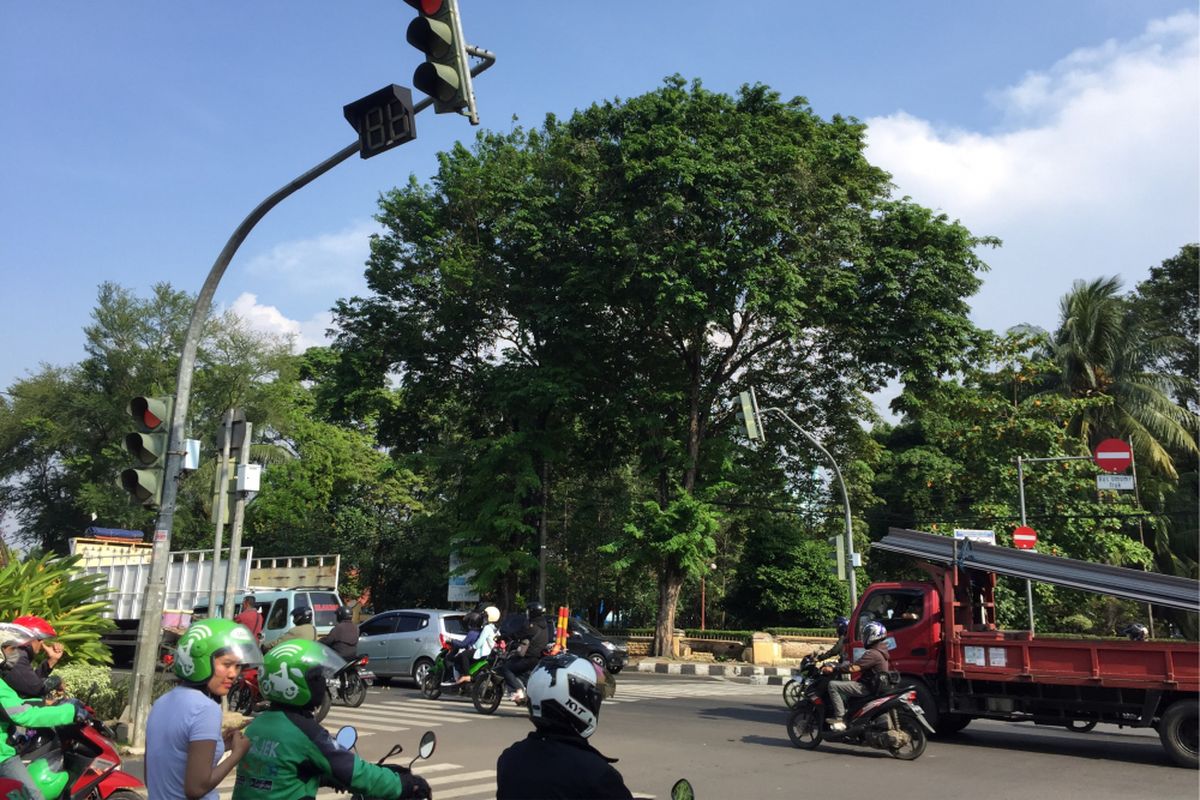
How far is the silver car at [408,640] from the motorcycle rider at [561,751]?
17625 mm

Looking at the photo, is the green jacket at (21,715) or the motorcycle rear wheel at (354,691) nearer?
the green jacket at (21,715)

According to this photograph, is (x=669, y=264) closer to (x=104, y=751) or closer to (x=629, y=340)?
(x=629, y=340)

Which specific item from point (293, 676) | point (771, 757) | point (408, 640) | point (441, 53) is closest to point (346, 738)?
point (293, 676)

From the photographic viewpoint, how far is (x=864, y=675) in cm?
1184

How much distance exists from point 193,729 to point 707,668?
25295 millimetres

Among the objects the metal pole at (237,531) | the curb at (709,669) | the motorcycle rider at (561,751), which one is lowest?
the curb at (709,669)

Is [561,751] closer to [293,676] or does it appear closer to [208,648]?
[293,676]

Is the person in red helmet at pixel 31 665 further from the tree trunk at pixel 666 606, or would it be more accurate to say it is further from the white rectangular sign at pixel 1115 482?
A: the white rectangular sign at pixel 1115 482

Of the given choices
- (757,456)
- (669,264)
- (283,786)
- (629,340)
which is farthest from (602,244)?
(283,786)

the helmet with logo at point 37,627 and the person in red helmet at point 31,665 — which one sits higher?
the helmet with logo at point 37,627

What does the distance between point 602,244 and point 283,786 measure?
954 inches

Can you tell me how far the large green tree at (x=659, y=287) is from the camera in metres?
26.9

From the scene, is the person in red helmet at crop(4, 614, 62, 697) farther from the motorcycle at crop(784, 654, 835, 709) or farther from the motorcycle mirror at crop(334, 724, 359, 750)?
the motorcycle at crop(784, 654, 835, 709)

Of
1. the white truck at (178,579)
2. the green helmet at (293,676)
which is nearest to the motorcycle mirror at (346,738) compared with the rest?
the green helmet at (293,676)
